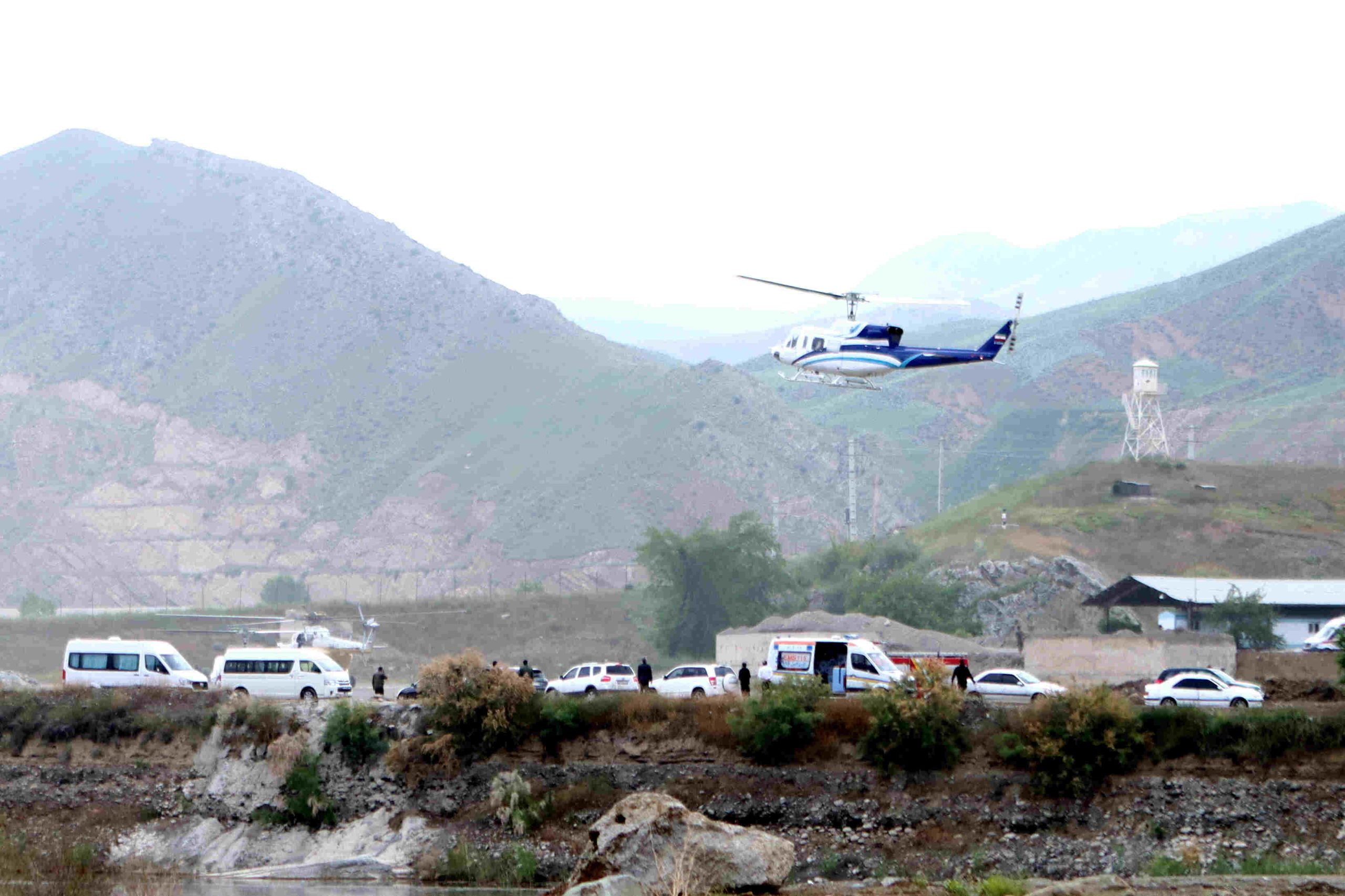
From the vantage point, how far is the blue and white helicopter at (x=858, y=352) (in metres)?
55.0

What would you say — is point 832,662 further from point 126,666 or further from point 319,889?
point 126,666

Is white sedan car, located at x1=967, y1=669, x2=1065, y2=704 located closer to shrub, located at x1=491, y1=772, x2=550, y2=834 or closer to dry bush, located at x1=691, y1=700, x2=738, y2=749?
dry bush, located at x1=691, y1=700, x2=738, y2=749

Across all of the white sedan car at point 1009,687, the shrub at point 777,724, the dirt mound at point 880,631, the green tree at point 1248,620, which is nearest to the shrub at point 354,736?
the shrub at point 777,724

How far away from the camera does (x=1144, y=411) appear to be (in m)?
131

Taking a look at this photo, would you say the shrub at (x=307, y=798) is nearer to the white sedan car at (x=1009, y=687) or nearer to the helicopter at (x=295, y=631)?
the white sedan car at (x=1009, y=687)

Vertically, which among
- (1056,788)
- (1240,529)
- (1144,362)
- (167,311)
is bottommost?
(1056,788)

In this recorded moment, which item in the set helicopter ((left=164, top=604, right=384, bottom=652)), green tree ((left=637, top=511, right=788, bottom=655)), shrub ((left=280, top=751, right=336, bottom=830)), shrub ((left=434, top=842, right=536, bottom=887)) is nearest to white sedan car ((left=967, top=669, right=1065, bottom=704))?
shrub ((left=434, top=842, right=536, bottom=887))

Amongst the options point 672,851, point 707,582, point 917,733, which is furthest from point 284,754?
point 707,582

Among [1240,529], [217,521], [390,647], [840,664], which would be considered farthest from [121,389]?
[840,664]

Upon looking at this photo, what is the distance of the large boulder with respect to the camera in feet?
72.8

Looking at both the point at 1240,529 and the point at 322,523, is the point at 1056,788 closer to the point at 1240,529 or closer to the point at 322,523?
the point at 1240,529

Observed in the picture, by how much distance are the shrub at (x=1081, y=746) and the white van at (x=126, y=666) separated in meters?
25.4

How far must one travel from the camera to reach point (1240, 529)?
331ft

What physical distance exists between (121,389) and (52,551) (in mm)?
32949
